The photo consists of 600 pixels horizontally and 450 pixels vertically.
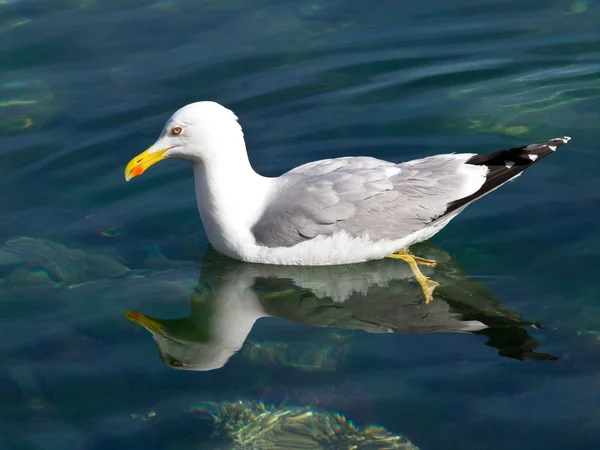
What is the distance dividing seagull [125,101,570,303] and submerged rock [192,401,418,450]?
5.41ft

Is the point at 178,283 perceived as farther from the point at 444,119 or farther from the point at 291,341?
the point at 444,119

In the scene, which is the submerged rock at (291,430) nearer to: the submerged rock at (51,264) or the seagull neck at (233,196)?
the seagull neck at (233,196)

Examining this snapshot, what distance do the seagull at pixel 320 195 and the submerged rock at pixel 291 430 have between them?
165 centimetres

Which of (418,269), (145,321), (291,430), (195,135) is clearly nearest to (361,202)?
(418,269)

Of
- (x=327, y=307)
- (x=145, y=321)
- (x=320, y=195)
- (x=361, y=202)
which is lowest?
(x=327, y=307)

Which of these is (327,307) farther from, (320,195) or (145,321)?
(145,321)

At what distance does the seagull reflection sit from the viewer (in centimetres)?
756

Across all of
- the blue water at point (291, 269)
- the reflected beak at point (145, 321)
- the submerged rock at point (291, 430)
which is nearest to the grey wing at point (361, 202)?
the blue water at point (291, 269)

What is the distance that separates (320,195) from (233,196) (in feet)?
2.41

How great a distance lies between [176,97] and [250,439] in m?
5.27

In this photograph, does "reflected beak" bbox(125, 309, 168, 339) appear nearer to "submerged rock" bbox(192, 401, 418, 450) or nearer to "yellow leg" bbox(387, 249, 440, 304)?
"submerged rock" bbox(192, 401, 418, 450)

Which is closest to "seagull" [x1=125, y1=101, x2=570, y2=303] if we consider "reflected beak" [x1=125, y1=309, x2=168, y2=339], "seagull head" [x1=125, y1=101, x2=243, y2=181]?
"seagull head" [x1=125, y1=101, x2=243, y2=181]

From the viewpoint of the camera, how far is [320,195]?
26.3 feet

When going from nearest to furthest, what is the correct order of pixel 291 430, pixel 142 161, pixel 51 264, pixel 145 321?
pixel 291 430 < pixel 145 321 < pixel 142 161 < pixel 51 264
